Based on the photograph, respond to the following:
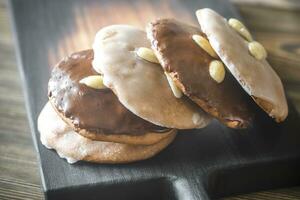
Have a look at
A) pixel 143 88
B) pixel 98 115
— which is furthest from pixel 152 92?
pixel 98 115

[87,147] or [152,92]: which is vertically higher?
[152,92]

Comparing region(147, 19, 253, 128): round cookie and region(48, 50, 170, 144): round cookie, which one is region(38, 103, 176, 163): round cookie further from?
region(147, 19, 253, 128): round cookie

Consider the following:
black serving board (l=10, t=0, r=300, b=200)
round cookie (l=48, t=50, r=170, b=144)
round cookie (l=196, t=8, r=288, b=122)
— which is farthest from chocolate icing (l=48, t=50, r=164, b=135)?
round cookie (l=196, t=8, r=288, b=122)

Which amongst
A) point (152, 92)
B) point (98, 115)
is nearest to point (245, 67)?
point (152, 92)

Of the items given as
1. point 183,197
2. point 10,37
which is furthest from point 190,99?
point 10,37

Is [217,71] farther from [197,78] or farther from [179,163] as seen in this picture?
[179,163]

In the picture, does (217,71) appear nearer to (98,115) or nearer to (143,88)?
(143,88)
